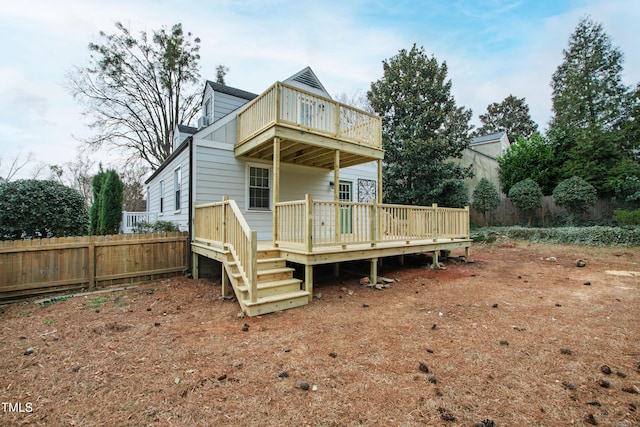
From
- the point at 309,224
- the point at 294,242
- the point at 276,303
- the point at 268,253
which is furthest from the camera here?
the point at 268,253

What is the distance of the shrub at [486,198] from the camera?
15068 millimetres

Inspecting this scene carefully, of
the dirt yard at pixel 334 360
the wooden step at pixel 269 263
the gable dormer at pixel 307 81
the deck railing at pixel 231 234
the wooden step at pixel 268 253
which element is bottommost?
the dirt yard at pixel 334 360

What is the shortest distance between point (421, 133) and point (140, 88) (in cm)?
1809

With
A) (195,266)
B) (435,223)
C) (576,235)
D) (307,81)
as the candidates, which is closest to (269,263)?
(195,266)

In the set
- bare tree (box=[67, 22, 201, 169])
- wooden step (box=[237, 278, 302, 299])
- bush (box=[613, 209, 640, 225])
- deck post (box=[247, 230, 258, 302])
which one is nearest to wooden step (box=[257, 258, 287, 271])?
wooden step (box=[237, 278, 302, 299])

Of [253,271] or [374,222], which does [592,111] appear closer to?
[374,222]

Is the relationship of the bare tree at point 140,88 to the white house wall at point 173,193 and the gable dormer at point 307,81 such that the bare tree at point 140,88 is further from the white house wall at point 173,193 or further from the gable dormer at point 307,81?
the gable dormer at point 307,81

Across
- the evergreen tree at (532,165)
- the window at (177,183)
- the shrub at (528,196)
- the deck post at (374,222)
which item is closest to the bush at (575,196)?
the shrub at (528,196)

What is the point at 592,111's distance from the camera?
15.2m

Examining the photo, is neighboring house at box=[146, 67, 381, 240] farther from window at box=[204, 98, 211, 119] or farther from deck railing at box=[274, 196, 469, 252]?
deck railing at box=[274, 196, 469, 252]

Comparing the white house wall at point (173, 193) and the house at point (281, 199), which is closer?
the house at point (281, 199)

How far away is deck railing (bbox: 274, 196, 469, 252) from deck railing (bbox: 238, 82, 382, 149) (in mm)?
2053

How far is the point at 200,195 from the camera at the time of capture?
7.46 m

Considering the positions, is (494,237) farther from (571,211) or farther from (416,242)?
(416,242)
